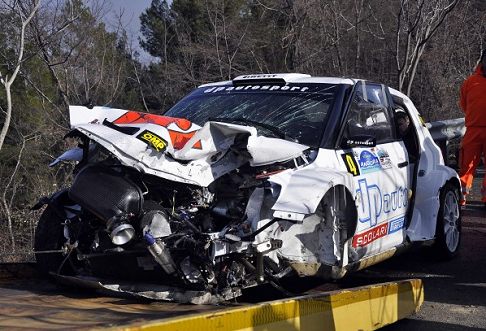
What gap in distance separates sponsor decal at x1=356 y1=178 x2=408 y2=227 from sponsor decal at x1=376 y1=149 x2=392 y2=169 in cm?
23

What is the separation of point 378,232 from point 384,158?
0.70 metres

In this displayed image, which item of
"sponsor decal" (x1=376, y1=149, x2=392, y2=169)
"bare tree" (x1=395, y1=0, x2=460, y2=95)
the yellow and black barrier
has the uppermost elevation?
"bare tree" (x1=395, y1=0, x2=460, y2=95)

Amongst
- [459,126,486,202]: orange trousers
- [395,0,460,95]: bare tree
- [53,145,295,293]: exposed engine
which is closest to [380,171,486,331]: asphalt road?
[459,126,486,202]: orange trousers

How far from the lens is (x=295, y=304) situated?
12.7 ft

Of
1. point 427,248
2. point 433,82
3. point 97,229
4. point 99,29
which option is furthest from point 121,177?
point 99,29

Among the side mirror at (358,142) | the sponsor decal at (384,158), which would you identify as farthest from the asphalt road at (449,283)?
the side mirror at (358,142)

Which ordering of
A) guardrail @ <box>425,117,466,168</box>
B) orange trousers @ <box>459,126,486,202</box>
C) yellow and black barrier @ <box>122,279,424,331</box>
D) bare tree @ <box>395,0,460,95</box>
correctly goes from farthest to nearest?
bare tree @ <box>395,0,460,95</box> < guardrail @ <box>425,117,466,168</box> < orange trousers @ <box>459,126,486,202</box> < yellow and black barrier @ <box>122,279,424,331</box>

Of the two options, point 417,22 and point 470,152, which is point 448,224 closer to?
point 470,152

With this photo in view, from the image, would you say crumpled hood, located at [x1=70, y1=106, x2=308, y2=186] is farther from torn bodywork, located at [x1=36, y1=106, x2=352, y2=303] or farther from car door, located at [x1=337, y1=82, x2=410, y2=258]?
car door, located at [x1=337, y1=82, x2=410, y2=258]

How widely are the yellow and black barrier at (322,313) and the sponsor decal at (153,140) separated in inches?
46.1

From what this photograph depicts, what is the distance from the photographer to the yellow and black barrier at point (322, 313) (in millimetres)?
3275

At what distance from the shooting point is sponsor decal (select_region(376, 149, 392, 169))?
566cm

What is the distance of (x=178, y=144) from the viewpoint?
4266 mm

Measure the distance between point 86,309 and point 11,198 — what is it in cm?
1272
